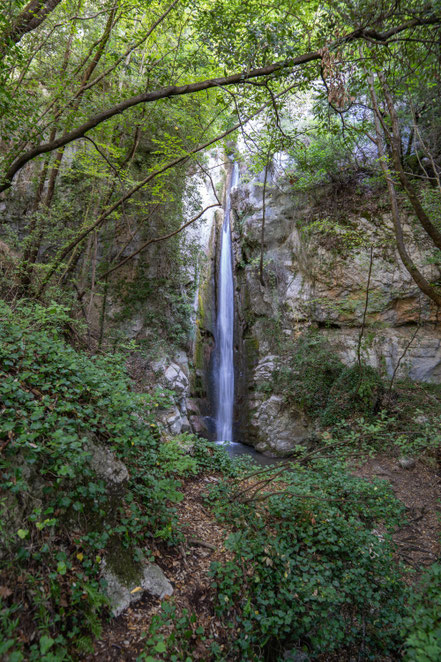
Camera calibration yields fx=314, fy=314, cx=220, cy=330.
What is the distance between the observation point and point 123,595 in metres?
2.62

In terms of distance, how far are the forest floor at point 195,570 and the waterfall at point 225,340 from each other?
5.83 m

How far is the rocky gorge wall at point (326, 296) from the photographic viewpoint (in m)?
8.84

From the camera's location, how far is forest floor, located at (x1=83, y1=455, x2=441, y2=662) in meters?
2.37

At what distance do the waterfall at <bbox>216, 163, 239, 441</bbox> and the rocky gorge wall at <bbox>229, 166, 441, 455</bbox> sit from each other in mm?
603

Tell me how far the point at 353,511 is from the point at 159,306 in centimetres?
727

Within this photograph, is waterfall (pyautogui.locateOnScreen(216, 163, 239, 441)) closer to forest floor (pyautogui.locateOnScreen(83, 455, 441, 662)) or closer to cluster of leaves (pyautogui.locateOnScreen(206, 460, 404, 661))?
forest floor (pyautogui.locateOnScreen(83, 455, 441, 662))

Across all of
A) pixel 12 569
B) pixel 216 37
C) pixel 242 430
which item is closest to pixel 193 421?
pixel 242 430

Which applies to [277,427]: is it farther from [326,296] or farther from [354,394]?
[326,296]

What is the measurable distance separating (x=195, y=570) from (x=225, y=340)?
9.35 m

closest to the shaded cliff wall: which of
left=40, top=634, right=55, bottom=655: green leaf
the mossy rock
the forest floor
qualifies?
the mossy rock

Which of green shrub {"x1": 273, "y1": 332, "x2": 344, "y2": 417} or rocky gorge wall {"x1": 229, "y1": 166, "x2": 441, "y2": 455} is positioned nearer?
rocky gorge wall {"x1": 229, "y1": 166, "x2": 441, "y2": 455}

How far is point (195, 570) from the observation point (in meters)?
3.31

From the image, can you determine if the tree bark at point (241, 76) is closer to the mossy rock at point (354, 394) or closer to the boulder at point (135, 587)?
the boulder at point (135, 587)

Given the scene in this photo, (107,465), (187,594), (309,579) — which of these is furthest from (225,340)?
(187,594)
